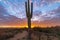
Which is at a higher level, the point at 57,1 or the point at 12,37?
the point at 57,1

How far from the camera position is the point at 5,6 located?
10055mm

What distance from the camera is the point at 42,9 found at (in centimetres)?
1006

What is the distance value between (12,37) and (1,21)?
118 centimetres

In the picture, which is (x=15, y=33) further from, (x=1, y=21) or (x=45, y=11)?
(x=45, y=11)

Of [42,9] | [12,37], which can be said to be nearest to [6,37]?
[12,37]

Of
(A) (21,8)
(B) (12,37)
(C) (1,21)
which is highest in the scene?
(A) (21,8)

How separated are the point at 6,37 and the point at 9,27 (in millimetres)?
598

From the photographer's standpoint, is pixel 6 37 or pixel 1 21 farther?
pixel 1 21

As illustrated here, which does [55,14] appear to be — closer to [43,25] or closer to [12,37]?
[43,25]

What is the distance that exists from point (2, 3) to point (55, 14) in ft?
9.51

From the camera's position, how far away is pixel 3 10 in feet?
33.0

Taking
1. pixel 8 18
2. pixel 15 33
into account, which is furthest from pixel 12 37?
pixel 8 18

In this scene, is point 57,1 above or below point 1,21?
above

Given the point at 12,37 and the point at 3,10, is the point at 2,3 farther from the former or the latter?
the point at 12,37
